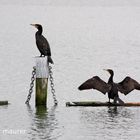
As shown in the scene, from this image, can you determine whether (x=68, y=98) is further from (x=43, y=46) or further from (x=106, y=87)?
(x=106, y=87)

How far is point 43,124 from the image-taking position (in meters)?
20.7

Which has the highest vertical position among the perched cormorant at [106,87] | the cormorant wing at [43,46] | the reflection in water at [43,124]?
the cormorant wing at [43,46]

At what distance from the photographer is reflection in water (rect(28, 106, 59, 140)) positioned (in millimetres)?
19172

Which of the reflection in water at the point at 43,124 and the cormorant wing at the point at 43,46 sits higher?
the cormorant wing at the point at 43,46

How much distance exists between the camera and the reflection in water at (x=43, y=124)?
19.2 metres

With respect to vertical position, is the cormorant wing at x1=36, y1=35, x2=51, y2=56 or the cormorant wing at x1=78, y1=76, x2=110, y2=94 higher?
the cormorant wing at x1=36, y1=35, x2=51, y2=56

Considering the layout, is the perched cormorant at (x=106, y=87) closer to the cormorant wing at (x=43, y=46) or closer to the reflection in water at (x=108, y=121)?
the reflection in water at (x=108, y=121)

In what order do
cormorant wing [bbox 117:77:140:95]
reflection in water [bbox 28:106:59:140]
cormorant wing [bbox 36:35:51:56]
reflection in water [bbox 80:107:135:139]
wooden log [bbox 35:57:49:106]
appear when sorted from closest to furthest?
1. reflection in water [bbox 28:106:59:140]
2. reflection in water [bbox 80:107:135:139]
3. wooden log [bbox 35:57:49:106]
4. cormorant wing [bbox 117:77:140:95]
5. cormorant wing [bbox 36:35:51:56]

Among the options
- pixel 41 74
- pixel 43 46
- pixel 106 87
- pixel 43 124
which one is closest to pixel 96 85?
pixel 106 87

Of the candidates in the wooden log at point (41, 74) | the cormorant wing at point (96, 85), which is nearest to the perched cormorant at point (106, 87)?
the cormorant wing at point (96, 85)

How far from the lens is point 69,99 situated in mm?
28016

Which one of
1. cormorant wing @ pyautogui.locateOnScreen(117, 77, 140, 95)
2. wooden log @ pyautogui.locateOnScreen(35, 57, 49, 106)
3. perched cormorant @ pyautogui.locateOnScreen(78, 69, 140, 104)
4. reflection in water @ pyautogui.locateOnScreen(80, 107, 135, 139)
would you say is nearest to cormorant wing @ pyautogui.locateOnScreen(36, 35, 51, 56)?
wooden log @ pyautogui.locateOnScreen(35, 57, 49, 106)

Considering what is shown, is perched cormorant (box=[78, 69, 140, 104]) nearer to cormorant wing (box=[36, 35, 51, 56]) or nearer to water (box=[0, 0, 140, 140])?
water (box=[0, 0, 140, 140])

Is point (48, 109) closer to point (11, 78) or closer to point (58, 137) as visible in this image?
point (58, 137)
